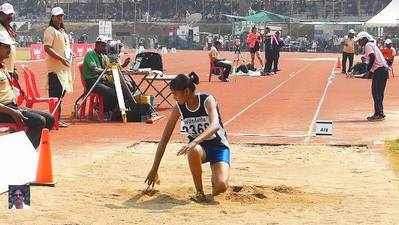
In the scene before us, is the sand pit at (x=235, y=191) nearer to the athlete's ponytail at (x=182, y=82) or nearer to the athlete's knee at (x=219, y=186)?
the athlete's knee at (x=219, y=186)

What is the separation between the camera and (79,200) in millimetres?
7637

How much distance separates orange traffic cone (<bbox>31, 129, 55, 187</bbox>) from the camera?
8.09 metres

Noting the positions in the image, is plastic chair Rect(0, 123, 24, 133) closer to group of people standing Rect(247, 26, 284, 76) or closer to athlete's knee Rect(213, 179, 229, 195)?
athlete's knee Rect(213, 179, 229, 195)

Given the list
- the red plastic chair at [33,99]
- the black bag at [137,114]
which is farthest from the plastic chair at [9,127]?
the black bag at [137,114]

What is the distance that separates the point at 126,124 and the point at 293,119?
3456mm

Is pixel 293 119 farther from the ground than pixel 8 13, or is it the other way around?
pixel 8 13

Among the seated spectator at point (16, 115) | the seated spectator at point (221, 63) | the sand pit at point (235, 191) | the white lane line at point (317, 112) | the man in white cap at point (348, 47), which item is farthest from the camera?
the man in white cap at point (348, 47)

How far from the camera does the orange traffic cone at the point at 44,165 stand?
26.6ft

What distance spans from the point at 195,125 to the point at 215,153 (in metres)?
0.36

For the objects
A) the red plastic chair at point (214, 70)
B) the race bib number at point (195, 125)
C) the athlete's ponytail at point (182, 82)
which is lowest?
the red plastic chair at point (214, 70)

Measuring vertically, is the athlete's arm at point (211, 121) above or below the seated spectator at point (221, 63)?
above

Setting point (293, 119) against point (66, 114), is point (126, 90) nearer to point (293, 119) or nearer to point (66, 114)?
point (66, 114)

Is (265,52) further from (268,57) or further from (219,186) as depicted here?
(219,186)

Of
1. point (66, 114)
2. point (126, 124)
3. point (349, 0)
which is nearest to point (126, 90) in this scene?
point (126, 124)
